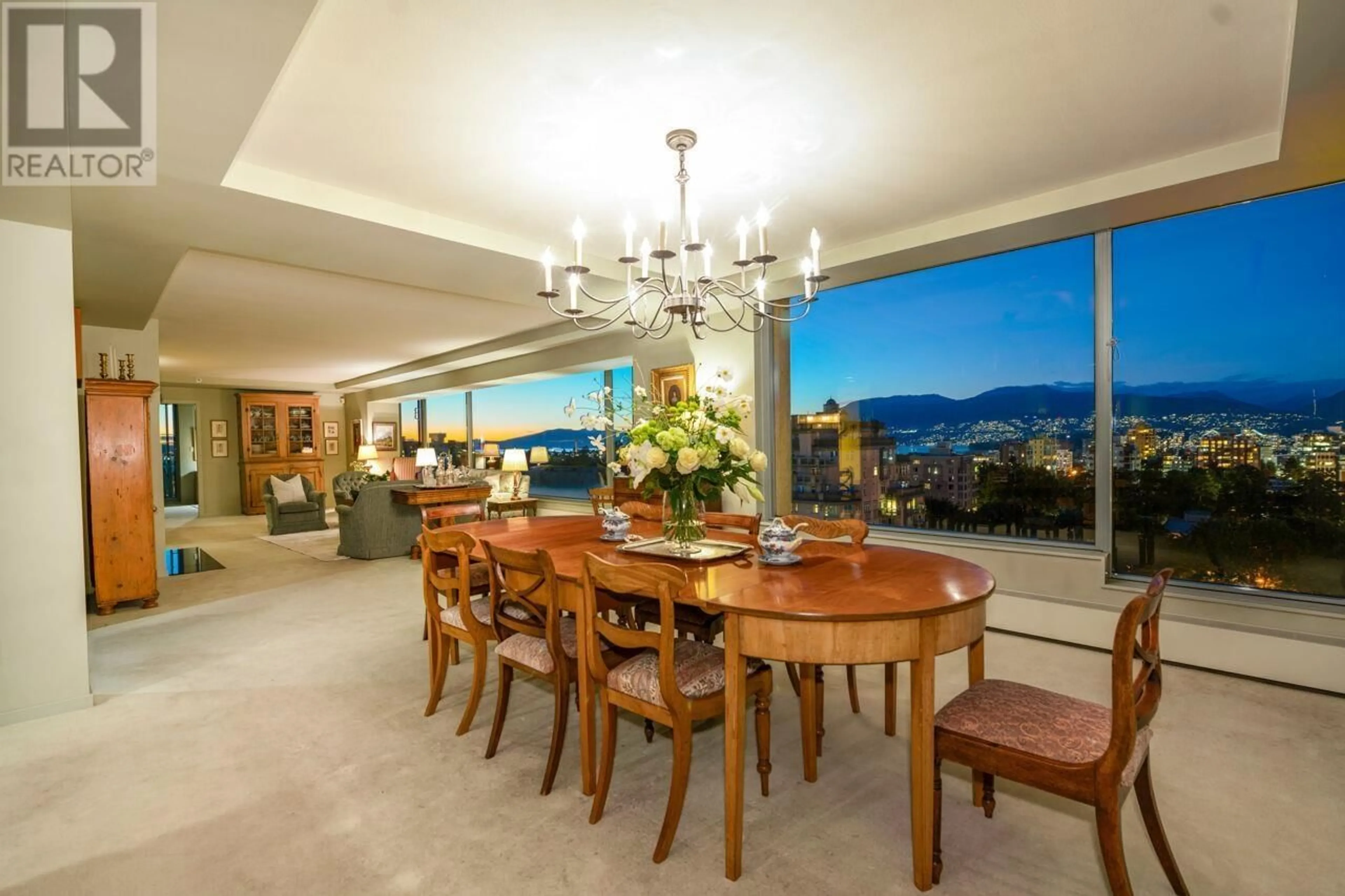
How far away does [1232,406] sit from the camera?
3.35 meters

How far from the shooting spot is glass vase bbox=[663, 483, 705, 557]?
7.77 feet

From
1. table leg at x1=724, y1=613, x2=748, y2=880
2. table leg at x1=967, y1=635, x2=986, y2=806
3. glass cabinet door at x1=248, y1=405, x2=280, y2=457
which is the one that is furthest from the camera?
glass cabinet door at x1=248, y1=405, x2=280, y2=457

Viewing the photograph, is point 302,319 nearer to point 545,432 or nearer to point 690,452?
point 545,432

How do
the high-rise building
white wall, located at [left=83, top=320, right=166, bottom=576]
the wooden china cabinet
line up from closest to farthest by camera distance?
the high-rise building < white wall, located at [left=83, top=320, right=166, bottom=576] < the wooden china cabinet

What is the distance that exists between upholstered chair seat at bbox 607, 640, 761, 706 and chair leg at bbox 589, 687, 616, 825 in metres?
0.08

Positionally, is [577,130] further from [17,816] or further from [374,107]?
[17,816]

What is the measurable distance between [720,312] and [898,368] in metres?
1.46

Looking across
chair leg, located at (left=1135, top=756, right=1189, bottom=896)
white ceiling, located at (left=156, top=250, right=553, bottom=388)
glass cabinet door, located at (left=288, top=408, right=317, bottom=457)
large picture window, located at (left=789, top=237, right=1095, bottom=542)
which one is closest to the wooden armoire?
white ceiling, located at (left=156, top=250, right=553, bottom=388)

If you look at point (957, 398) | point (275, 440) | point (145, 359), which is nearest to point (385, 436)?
point (275, 440)

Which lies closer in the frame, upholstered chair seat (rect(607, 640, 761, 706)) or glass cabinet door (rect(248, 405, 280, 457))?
upholstered chair seat (rect(607, 640, 761, 706))

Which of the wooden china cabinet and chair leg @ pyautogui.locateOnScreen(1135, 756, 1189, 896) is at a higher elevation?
the wooden china cabinet

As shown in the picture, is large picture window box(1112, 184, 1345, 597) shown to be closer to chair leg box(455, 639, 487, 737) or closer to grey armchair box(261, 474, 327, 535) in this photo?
chair leg box(455, 639, 487, 737)

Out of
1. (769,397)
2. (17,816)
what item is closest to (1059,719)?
(17,816)

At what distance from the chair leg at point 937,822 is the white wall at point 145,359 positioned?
264 inches
